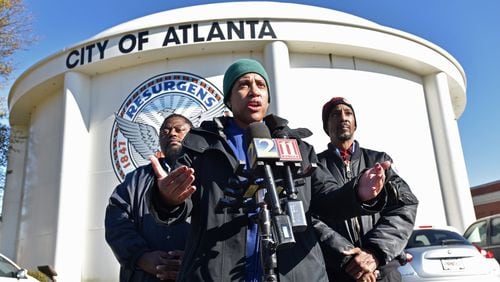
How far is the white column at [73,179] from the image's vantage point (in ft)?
36.8

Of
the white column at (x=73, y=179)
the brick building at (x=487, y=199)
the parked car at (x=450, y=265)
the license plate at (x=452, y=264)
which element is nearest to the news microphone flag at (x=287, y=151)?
the parked car at (x=450, y=265)

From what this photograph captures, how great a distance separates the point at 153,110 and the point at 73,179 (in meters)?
3.06

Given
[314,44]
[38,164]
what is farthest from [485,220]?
[38,164]

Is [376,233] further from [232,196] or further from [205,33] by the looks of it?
[205,33]

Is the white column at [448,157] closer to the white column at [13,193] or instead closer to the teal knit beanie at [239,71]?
the teal knit beanie at [239,71]

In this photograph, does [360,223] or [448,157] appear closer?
[360,223]

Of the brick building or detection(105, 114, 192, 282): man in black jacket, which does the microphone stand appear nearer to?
detection(105, 114, 192, 282): man in black jacket

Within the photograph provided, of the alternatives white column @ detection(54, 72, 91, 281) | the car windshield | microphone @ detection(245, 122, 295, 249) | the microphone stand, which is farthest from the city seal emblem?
the microphone stand

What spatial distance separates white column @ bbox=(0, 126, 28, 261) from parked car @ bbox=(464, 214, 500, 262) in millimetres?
14454

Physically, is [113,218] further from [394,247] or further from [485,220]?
[485,220]

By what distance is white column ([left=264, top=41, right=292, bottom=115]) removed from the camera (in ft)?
36.9

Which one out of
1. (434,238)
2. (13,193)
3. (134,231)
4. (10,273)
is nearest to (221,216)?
(134,231)

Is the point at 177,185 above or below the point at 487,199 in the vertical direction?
below

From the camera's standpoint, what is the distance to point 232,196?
5.39ft
